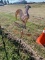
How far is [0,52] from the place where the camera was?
6352 mm

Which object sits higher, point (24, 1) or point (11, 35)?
point (11, 35)

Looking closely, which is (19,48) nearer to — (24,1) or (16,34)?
(16,34)

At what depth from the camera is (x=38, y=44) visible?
7.12 m

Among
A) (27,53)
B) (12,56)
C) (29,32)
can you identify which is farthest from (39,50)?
(29,32)

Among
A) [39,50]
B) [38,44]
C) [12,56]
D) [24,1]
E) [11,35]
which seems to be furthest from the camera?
[24,1]

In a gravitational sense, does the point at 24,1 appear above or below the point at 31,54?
below

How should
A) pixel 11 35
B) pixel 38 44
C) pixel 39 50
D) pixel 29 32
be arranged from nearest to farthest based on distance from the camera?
pixel 39 50, pixel 38 44, pixel 11 35, pixel 29 32

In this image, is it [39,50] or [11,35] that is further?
[11,35]

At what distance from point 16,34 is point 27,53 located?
7.32 feet

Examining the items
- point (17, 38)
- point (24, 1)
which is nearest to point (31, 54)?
point (17, 38)

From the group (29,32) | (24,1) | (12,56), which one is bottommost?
(24,1)

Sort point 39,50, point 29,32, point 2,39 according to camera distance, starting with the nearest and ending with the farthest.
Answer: point 39,50, point 2,39, point 29,32

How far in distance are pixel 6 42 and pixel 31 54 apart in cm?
138

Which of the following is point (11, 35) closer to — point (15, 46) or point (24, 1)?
point (15, 46)
